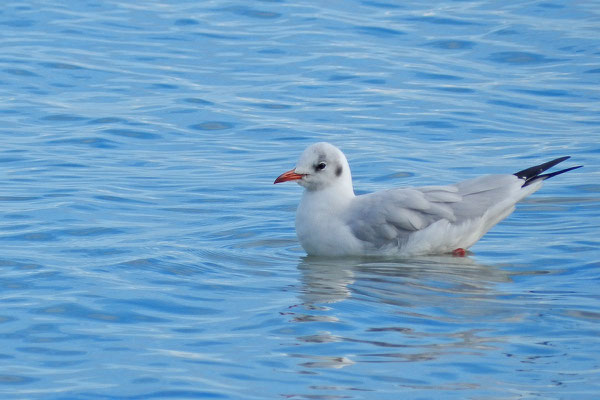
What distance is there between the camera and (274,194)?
35.4ft

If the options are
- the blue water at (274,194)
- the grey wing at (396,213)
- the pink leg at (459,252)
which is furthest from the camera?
the pink leg at (459,252)

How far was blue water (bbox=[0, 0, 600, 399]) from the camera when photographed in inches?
255

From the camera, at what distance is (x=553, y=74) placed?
1516 centimetres

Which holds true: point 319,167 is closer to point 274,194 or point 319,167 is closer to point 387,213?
point 387,213

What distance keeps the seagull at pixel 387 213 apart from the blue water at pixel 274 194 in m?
0.18

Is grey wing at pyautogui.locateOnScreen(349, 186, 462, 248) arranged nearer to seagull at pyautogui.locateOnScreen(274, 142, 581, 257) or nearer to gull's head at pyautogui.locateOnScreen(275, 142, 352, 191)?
seagull at pyautogui.locateOnScreen(274, 142, 581, 257)

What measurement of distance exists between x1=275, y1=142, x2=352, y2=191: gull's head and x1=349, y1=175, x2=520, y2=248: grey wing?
0.87 feet

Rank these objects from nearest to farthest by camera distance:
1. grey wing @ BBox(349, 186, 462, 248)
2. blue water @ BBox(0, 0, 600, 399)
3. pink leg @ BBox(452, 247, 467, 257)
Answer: blue water @ BBox(0, 0, 600, 399) → grey wing @ BBox(349, 186, 462, 248) → pink leg @ BBox(452, 247, 467, 257)

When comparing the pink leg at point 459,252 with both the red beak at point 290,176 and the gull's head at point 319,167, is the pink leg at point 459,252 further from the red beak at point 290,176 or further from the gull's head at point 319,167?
the red beak at point 290,176

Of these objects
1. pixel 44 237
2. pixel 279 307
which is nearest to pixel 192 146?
pixel 44 237

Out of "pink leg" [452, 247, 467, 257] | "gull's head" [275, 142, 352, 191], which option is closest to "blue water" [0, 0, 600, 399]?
"pink leg" [452, 247, 467, 257]

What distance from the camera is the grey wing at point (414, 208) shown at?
8906mm

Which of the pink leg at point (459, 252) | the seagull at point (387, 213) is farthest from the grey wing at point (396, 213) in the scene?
the pink leg at point (459, 252)

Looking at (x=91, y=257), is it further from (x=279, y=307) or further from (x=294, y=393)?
(x=294, y=393)
